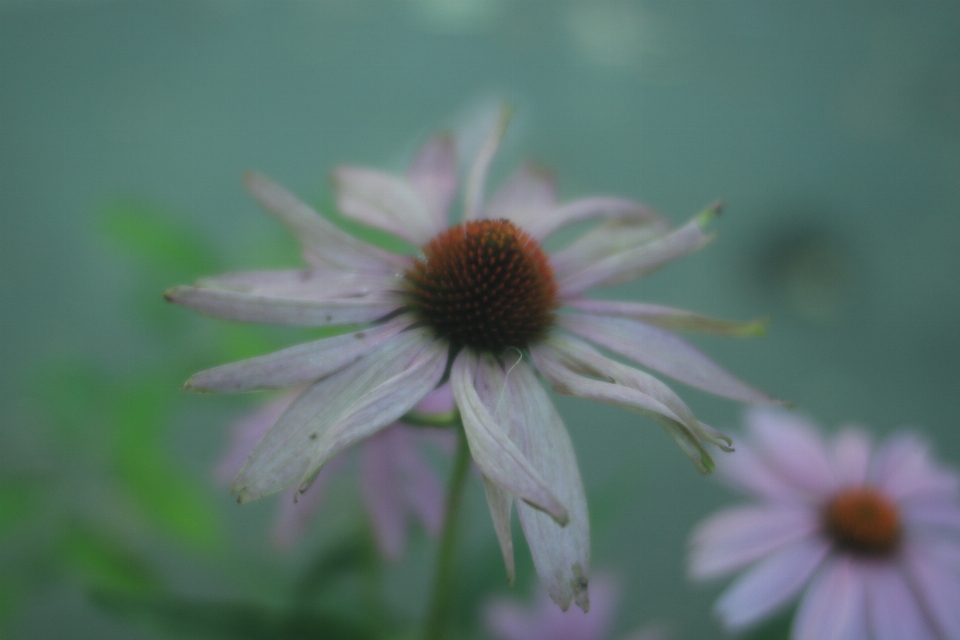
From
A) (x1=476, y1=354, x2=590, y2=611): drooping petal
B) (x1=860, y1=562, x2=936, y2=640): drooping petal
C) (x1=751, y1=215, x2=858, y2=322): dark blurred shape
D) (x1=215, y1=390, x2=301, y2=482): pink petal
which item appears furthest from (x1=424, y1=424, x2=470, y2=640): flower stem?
(x1=751, y1=215, x2=858, y2=322): dark blurred shape

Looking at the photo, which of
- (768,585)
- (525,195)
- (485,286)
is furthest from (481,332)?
(768,585)

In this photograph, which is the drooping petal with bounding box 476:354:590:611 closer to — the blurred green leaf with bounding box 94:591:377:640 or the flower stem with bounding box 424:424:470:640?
the flower stem with bounding box 424:424:470:640

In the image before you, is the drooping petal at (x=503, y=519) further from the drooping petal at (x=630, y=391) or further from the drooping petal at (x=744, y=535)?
the drooping petal at (x=744, y=535)

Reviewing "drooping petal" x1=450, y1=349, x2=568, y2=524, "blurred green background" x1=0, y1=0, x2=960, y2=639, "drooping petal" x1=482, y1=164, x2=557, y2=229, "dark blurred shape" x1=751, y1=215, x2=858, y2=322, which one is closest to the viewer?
"drooping petal" x1=450, y1=349, x2=568, y2=524

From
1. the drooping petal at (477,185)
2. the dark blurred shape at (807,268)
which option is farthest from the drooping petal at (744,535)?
the dark blurred shape at (807,268)

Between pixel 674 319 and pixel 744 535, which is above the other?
pixel 674 319

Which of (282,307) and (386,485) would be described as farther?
(386,485)

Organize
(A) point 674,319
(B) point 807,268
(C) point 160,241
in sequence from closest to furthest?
(A) point 674,319 < (C) point 160,241 < (B) point 807,268

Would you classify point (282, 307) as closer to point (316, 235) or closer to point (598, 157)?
point (316, 235)
